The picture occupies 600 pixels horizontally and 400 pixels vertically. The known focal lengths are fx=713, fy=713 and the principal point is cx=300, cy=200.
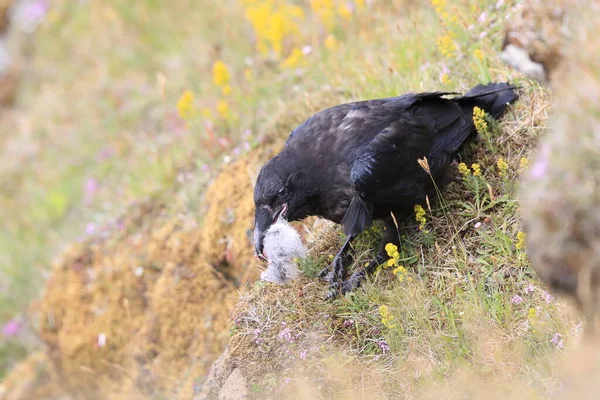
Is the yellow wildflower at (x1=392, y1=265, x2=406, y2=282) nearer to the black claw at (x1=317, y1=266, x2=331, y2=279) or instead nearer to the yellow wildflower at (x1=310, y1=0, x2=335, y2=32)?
the black claw at (x1=317, y1=266, x2=331, y2=279)

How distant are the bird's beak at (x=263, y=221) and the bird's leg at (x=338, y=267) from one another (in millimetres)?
416

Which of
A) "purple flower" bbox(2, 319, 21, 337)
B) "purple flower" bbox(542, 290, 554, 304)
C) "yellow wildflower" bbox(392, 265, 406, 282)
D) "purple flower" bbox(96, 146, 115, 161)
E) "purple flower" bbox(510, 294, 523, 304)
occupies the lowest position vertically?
"purple flower" bbox(2, 319, 21, 337)

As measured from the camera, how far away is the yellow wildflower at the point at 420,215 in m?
3.98

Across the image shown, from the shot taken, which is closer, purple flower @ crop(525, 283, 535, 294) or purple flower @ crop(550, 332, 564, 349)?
purple flower @ crop(550, 332, 564, 349)

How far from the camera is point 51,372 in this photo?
6719mm

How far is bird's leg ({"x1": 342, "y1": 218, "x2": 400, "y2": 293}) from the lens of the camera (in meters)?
4.03

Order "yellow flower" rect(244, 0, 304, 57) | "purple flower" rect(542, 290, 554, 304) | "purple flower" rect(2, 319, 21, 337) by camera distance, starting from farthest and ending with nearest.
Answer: "purple flower" rect(2, 319, 21, 337)
"yellow flower" rect(244, 0, 304, 57)
"purple flower" rect(542, 290, 554, 304)

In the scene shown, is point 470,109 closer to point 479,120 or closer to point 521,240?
point 479,120

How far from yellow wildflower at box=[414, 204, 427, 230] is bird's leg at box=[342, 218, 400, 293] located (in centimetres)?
14

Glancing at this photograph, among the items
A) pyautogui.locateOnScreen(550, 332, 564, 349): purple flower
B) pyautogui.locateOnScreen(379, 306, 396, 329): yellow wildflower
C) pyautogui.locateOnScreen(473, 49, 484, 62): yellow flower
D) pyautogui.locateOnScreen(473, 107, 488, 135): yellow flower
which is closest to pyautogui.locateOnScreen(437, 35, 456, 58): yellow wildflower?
pyautogui.locateOnScreen(473, 49, 484, 62): yellow flower

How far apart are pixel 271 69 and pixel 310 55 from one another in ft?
2.88

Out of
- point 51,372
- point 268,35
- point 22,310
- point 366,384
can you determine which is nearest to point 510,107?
point 366,384

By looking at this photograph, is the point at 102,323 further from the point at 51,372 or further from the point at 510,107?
the point at 510,107

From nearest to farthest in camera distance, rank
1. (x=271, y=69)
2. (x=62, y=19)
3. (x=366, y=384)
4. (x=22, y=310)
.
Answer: (x=366, y=384) → (x=271, y=69) → (x=22, y=310) → (x=62, y=19)
